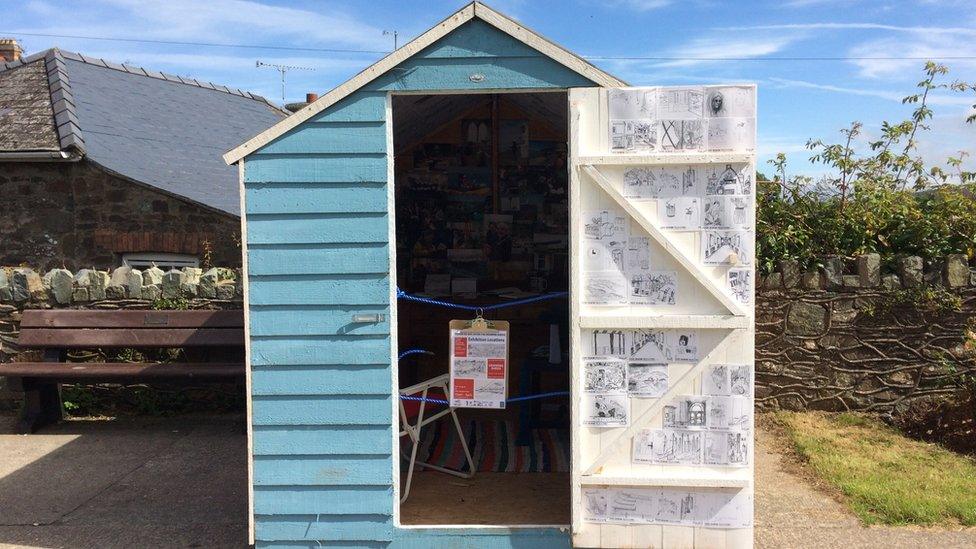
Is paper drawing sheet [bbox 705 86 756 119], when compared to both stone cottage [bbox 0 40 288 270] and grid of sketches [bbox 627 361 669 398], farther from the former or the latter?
stone cottage [bbox 0 40 288 270]

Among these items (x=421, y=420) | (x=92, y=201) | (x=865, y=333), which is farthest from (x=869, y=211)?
(x=92, y=201)

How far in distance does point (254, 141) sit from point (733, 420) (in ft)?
9.64

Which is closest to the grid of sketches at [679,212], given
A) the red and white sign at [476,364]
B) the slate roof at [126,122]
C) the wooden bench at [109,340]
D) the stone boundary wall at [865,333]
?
the red and white sign at [476,364]

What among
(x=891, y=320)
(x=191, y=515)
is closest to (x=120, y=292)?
(x=191, y=515)

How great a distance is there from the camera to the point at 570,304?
4.28 meters

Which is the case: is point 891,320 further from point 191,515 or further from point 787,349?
point 191,515

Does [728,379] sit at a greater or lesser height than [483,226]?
lesser

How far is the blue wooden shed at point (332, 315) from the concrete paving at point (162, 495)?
0.86 m

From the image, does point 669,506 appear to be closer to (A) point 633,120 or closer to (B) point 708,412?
(B) point 708,412

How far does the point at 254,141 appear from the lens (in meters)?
4.34

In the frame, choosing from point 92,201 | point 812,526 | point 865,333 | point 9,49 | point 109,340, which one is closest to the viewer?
point 812,526

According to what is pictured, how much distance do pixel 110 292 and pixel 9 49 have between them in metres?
9.64

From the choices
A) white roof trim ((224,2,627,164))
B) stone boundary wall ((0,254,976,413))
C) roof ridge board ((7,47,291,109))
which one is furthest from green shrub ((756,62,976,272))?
roof ridge board ((7,47,291,109))

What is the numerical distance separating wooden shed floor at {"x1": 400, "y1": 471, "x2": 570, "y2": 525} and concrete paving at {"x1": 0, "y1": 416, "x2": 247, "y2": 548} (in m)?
A: 1.13
